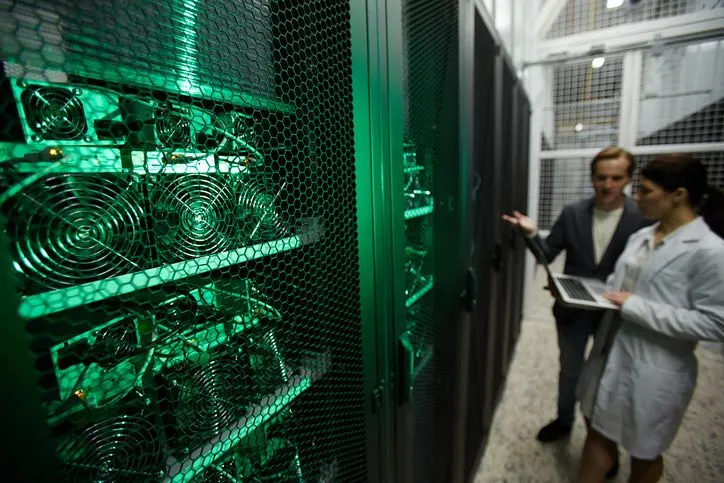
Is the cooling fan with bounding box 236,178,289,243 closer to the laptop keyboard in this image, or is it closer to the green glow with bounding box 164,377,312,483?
the green glow with bounding box 164,377,312,483

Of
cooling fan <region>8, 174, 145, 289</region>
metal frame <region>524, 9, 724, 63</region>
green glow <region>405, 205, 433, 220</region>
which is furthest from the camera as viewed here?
metal frame <region>524, 9, 724, 63</region>

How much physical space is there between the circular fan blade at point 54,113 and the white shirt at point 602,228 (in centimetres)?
216

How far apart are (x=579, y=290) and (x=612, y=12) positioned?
3.04m

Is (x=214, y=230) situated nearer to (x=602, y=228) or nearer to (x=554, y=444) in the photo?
(x=602, y=228)

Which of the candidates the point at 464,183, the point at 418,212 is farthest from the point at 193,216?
the point at 464,183

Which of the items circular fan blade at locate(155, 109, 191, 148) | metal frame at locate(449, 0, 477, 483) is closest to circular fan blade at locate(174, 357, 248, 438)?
circular fan blade at locate(155, 109, 191, 148)

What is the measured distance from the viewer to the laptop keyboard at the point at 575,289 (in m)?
1.40

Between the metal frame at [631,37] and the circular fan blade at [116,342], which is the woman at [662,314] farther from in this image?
the metal frame at [631,37]

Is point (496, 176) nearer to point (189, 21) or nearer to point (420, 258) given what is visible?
point (420, 258)

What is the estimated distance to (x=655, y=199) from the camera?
1.23 meters

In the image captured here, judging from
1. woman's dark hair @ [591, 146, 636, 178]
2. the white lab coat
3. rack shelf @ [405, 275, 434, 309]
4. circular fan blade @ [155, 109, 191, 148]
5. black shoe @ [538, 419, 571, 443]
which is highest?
woman's dark hair @ [591, 146, 636, 178]

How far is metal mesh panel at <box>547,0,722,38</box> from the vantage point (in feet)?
9.11

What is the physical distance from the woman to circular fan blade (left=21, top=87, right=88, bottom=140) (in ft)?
5.16

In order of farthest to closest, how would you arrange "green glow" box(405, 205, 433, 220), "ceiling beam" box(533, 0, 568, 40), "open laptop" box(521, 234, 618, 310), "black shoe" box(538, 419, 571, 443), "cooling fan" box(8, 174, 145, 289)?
1. "ceiling beam" box(533, 0, 568, 40)
2. "black shoe" box(538, 419, 571, 443)
3. "open laptop" box(521, 234, 618, 310)
4. "green glow" box(405, 205, 433, 220)
5. "cooling fan" box(8, 174, 145, 289)
